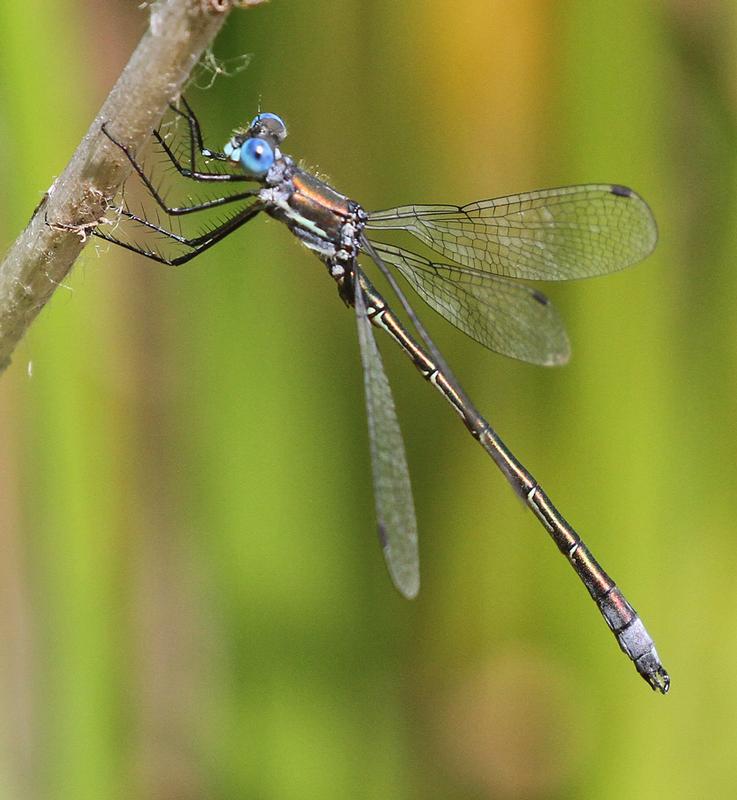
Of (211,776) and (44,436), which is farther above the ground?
(44,436)

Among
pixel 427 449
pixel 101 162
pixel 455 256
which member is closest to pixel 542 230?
pixel 455 256

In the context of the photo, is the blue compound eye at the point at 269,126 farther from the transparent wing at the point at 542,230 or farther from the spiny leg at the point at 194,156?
the transparent wing at the point at 542,230

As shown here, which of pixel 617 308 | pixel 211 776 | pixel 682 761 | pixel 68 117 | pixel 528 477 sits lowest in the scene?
pixel 682 761

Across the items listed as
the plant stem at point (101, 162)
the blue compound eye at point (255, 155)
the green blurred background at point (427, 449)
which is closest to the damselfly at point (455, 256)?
the blue compound eye at point (255, 155)

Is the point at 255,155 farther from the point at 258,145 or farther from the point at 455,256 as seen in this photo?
the point at 455,256

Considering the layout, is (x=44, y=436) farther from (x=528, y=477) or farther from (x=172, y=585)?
(x=528, y=477)

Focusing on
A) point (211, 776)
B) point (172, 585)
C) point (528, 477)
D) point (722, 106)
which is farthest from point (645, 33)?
point (211, 776)
